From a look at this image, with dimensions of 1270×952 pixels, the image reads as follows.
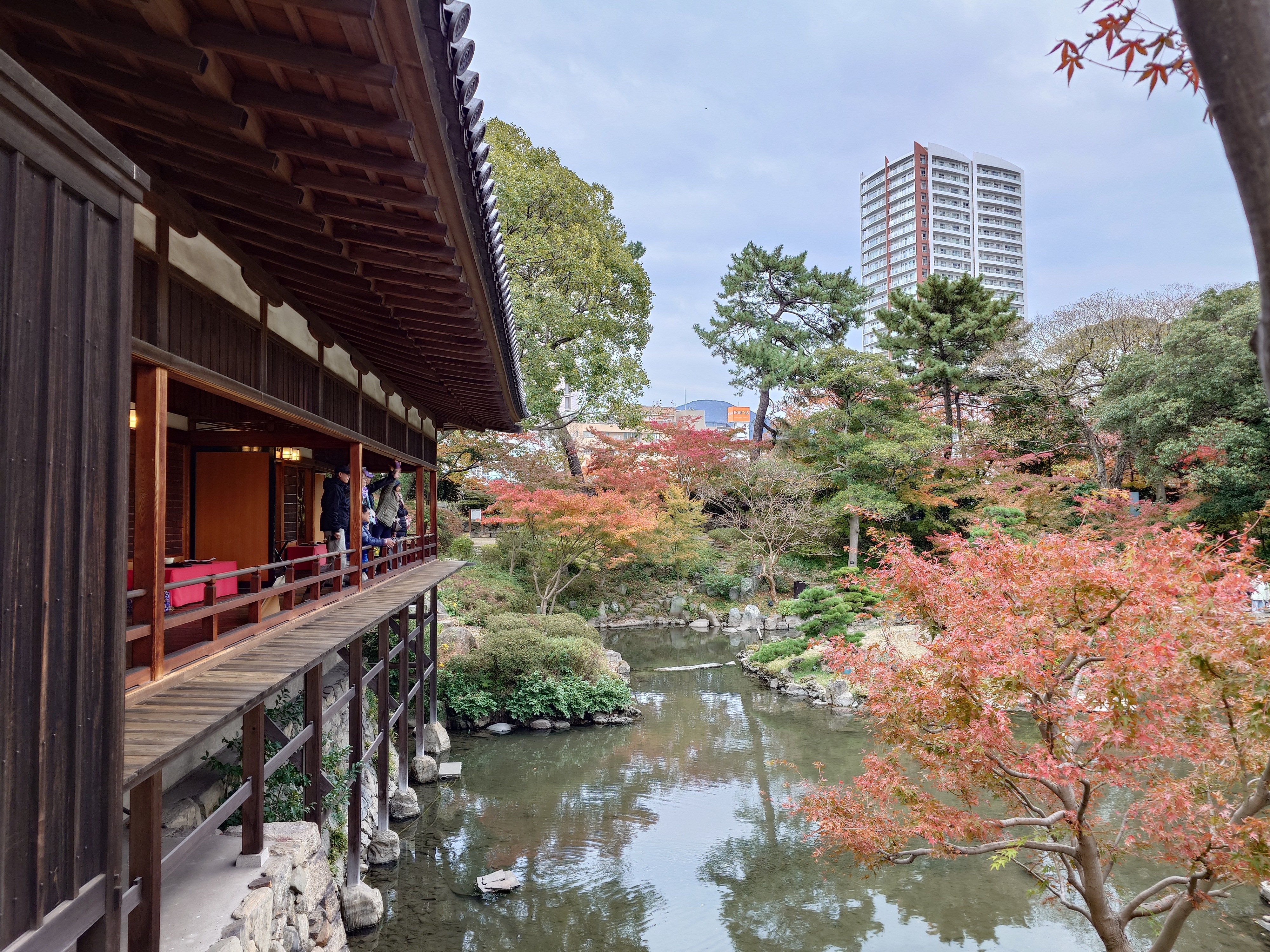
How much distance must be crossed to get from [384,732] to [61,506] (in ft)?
20.6

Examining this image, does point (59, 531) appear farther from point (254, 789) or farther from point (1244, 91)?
point (254, 789)

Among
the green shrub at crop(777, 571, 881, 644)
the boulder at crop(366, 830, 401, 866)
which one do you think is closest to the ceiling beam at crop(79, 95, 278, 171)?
the boulder at crop(366, 830, 401, 866)

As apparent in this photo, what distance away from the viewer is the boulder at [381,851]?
7.46m

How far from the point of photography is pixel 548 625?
14320 mm

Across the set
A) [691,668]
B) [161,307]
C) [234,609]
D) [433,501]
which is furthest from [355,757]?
[691,668]

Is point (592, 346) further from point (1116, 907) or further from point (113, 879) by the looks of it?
point (113, 879)

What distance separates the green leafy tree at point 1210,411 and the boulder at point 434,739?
51.8ft

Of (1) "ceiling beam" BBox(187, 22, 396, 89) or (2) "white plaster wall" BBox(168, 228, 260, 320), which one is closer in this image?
(1) "ceiling beam" BBox(187, 22, 396, 89)

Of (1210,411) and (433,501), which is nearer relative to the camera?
(433,501)

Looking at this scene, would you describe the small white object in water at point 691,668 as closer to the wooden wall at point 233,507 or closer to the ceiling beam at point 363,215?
the wooden wall at point 233,507

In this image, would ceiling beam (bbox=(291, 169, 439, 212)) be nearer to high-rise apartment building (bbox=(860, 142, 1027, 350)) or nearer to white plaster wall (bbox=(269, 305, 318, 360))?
white plaster wall (bbox=(269, 305, 318, 360))

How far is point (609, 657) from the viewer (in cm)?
1566

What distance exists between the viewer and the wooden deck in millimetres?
2451

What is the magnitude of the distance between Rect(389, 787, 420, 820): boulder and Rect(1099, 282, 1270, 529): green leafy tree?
→ 53.7 ft
